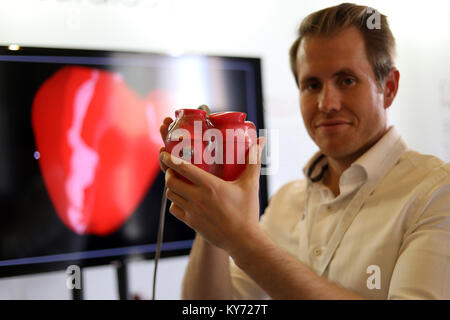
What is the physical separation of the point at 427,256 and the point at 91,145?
3.39 ft

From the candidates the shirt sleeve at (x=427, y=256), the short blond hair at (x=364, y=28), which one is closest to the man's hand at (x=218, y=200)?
the shirt sleeve at (x=427, y=256)

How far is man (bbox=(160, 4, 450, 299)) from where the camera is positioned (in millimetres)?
803

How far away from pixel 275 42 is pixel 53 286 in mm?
1301

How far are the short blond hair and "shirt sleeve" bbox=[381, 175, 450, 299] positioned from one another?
0.35 metres

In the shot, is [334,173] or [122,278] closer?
[334,173]

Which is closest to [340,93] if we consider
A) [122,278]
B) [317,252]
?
[317,252]

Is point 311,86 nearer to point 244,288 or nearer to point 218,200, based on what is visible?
point 218,200

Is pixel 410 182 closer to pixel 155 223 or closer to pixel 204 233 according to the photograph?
pixel 204 233

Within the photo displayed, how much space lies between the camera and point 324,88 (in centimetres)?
101

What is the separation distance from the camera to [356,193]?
3.44ft

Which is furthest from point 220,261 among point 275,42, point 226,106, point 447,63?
point 447,63

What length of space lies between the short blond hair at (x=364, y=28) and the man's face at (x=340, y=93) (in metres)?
0.02

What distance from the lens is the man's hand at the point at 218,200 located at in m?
0.66

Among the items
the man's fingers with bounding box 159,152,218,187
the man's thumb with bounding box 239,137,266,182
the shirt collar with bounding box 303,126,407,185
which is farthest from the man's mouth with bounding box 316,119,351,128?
the man's fingers with bounding box 159,152,218,187
